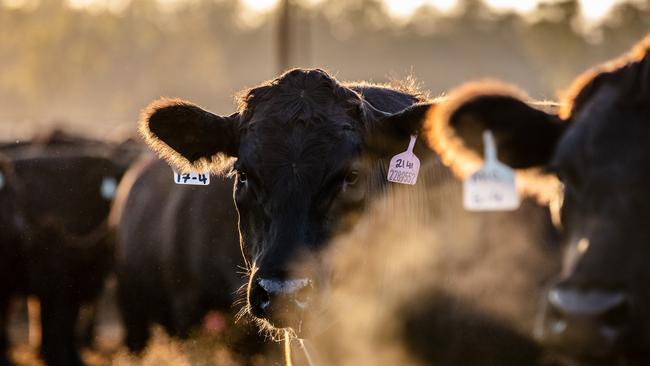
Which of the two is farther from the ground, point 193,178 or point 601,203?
point 601,203

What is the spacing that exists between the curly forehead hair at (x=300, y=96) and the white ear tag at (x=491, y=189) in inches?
29.5

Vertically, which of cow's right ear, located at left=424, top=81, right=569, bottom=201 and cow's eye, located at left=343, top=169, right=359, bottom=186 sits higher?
cow's right ear, located at left=424, top=81, right=569, bottom=201

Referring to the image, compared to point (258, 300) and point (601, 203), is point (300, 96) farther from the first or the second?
point (601, 203)

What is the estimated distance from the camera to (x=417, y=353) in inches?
194

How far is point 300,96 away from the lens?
16.2 feet

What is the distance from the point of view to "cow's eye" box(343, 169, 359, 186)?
15.6ft

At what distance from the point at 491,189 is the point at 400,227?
2.56ft

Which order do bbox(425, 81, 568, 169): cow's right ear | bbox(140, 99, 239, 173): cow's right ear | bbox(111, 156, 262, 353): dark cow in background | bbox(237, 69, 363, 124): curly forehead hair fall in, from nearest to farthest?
1. bbox(425, 81, 568, 169): cow's right ear
2. bbox(237, 69, 363, 124): curly forehead hair
3. bbox(140, 99, 239, 173): cow's right ear
4. bbox(111, 156, 262, 353): dark cow in background

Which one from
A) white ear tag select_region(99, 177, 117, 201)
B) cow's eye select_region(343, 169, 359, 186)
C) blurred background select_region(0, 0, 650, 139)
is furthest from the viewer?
blurred background select_region(0, 0, 650, 139)

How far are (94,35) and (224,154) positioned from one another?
185 feet

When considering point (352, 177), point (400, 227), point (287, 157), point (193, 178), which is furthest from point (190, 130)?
point (400, 227)

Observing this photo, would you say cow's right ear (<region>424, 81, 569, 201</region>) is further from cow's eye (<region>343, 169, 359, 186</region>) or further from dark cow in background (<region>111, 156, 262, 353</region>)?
dark cow in background (<region>111, 156, 262, 353</region>)

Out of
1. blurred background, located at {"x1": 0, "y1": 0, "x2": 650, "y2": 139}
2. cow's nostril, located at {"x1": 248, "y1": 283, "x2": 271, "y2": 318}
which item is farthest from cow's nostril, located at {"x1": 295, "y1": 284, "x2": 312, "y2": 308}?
blurred background, located at {"x1": 0, "y1": 0, "x2": 650, "y2": 139}

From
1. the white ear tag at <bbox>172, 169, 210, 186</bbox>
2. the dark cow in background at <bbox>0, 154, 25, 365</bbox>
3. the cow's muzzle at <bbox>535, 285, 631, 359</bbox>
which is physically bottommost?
the dark cow in background at <bbox>0, 154, 25, 365</bbox>
